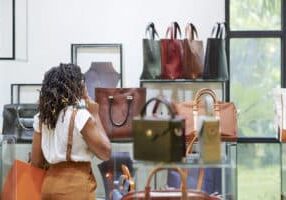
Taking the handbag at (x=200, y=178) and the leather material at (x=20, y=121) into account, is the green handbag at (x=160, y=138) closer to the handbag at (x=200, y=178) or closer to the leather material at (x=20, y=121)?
the handbag at (x=200, y=178)

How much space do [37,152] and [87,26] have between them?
1646mm

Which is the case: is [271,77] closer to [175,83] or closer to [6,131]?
[175,83]

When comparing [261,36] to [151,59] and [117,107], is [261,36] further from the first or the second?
[117,107]

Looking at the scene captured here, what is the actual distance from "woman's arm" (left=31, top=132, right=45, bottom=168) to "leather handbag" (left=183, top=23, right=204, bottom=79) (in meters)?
1.44

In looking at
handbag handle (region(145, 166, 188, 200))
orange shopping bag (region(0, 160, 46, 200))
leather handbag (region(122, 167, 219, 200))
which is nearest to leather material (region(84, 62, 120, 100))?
orange shopping bag (region(0, 160, 46, 200))

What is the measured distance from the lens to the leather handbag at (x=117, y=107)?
155 inches

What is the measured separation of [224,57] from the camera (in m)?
4.16

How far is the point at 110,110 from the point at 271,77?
1515 mm

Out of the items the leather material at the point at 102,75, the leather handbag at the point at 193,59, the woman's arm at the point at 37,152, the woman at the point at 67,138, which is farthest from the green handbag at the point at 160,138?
the leather material at the point at 102,75

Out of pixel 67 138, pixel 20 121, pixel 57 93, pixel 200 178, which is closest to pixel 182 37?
pixel 20 121

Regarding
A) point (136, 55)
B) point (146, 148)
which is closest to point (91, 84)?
point (136, 55)

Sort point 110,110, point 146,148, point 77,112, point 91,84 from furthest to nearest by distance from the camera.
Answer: point 91,84, point 110,110, point 77,112, point 146,148

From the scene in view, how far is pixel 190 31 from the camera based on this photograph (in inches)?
167

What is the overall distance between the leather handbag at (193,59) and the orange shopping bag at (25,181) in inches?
58.1
